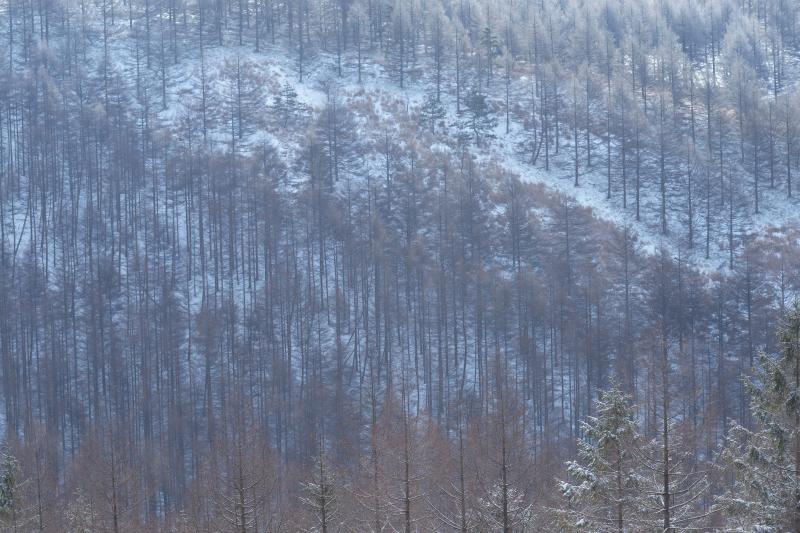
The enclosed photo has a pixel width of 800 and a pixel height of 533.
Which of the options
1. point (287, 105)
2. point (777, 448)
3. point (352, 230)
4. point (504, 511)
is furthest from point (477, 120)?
point (777, 448)

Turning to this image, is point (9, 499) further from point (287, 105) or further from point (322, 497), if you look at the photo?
point (287, 105)

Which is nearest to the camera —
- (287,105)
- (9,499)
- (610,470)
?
(610,470)

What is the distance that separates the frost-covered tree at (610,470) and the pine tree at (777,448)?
3.02 m

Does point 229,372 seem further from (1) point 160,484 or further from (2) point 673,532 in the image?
(2) point 673,532

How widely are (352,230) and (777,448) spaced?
63.9 m

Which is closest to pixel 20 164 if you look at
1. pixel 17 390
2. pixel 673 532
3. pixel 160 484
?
pixel 17 390

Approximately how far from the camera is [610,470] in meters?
20.8

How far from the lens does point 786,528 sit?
16.6 m

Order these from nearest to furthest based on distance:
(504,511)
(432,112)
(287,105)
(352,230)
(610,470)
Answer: (610,470), (504,511), (352,230), (287,105), (432,112)

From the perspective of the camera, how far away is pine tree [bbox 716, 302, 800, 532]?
16641 millimetres

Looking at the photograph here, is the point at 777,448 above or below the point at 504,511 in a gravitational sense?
above

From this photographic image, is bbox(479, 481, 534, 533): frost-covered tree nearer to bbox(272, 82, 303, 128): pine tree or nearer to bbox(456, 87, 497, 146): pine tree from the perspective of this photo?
bbox(456, 87, 497, 146): pine tree

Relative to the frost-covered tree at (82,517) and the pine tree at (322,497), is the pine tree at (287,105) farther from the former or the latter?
the pine tree at (322,497)

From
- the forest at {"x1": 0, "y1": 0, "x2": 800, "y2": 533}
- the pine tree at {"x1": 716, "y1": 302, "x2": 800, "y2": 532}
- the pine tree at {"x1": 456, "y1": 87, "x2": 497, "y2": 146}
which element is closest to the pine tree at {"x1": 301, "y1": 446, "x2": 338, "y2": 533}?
the pine tree at {"x1": 716, "y1": 302, "x2": 800, "y2": 532}
